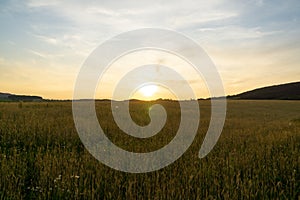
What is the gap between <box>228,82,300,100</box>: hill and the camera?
73.8 metres

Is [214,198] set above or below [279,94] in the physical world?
below

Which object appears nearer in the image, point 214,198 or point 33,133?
point 214,198

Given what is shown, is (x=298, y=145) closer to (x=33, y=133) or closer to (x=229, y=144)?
(x=229, y=144)

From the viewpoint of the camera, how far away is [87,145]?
7.65 m

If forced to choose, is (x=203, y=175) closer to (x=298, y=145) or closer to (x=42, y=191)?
(x=42, y=191)

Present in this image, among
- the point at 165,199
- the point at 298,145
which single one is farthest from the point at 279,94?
the point at 165,199

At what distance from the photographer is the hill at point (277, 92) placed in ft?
242

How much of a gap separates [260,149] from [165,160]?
8.37ft

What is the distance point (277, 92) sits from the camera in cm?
8106

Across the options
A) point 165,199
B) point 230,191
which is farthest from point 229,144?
point 165,199

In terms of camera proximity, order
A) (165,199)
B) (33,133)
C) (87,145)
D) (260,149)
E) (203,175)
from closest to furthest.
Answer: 1. (165,199)
2. (203,175)
3. (260,149)
4. (87,145)
5. (33,133)

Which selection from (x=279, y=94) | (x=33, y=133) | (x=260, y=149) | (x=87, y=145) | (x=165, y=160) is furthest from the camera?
(x=279, y=94)

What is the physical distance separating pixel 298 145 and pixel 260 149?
1584 millimetres

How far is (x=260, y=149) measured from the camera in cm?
709
